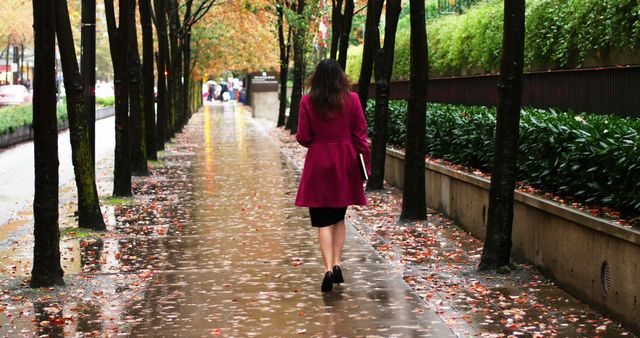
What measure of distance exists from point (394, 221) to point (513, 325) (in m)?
6.49

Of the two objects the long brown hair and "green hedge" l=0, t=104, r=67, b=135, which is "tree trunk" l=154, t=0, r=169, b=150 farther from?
the long brown hair

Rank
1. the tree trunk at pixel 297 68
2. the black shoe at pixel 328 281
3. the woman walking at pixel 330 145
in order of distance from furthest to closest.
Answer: the tree trunk at pixel 297 68 < the woman walking at pixel 330 145 < the black shoe at pixel 328 281

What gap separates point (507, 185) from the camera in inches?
399

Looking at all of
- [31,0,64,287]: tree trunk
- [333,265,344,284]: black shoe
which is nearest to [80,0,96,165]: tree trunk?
[31,0,64,287]: tree trunk

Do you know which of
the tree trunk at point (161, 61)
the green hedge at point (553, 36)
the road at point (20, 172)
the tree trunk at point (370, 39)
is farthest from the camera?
the tree trunk at point (161, 61)

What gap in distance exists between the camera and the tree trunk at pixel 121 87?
16703 mm

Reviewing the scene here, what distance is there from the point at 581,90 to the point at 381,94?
13.5 ft

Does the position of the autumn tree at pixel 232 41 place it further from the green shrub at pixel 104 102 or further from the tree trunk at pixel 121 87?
the tree trunk at pixel 121 87

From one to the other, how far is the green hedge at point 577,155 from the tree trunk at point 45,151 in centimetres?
443

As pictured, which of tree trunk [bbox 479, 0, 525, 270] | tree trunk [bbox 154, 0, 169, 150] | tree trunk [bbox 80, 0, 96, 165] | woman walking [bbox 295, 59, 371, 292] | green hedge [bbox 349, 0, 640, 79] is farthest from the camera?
tree trunk [bbox 154, 0, 169, 150]

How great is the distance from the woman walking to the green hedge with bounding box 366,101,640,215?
1.85 m

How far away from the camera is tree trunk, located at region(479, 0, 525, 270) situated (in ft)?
33.2

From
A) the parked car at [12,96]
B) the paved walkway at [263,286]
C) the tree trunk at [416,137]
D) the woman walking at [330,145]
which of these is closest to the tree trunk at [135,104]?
the paved walkway at [263,286]

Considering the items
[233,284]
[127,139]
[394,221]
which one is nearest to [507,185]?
[233,284]
